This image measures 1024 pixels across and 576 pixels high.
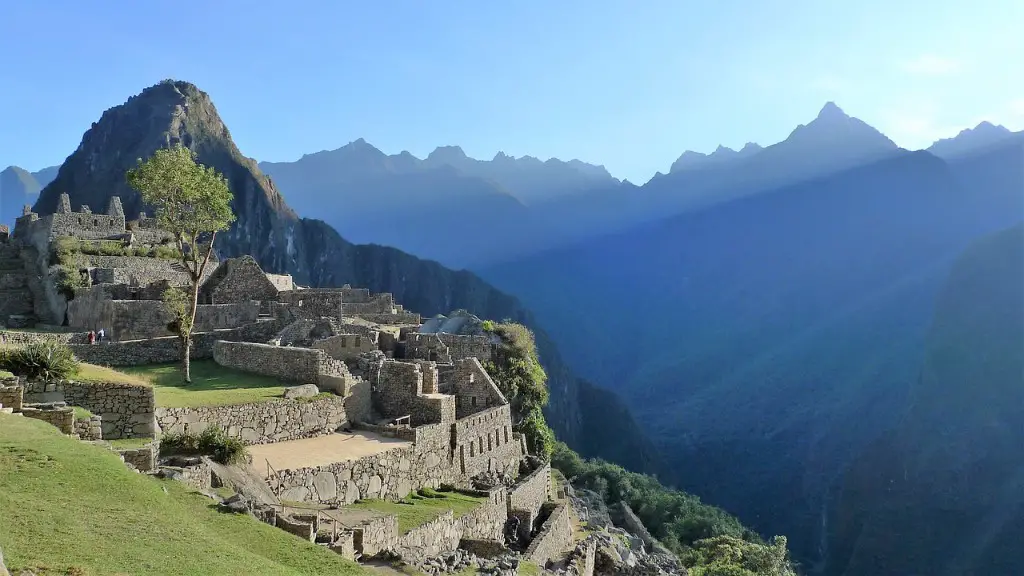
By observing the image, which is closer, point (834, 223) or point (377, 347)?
point (377, 347)

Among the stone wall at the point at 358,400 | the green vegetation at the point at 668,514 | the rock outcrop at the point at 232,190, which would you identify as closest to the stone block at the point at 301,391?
the stone wall at the point at 358,400

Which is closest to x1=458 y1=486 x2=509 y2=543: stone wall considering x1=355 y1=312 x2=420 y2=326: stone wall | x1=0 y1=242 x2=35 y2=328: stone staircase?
x1=355 y1=312 x2=420 y2=326: stone wall

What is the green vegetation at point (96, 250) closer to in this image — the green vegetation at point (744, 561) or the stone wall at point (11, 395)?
the stone wall at point (11, 395)

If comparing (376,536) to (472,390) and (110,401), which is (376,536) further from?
(472,390)

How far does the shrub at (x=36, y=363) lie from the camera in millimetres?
13172

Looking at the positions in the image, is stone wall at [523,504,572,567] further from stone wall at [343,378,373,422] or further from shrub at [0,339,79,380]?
shrub at [0,339,79,380]

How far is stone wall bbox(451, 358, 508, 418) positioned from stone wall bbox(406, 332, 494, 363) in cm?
182

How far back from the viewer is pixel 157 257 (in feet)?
108

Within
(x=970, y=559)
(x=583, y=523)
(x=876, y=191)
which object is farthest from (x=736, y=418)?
(x=876, y=191)

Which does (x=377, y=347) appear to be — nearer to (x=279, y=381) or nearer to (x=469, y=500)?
(x=279, y=381)

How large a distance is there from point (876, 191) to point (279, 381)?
208m

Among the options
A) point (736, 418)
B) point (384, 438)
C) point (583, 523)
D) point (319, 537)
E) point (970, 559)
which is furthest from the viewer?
point (736, 418)

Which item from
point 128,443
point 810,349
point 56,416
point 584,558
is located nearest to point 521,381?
point 584,558

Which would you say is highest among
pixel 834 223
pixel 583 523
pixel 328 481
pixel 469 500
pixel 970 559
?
pixel 834 223
